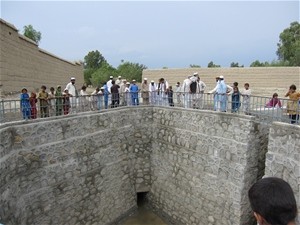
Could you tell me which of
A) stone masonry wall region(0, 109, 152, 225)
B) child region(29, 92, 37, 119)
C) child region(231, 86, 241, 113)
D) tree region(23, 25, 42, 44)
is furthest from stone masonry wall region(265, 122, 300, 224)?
tree region(23, 25, 42, 44)

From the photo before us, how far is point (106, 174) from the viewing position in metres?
9.16

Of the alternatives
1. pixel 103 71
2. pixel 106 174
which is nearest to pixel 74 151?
pixel 106 174

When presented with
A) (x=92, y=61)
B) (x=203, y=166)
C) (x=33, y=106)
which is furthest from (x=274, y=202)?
(x=92, y=61)

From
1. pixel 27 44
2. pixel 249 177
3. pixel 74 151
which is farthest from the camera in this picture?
pixel 27 44

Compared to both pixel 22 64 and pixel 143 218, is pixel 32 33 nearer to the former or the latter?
pixel 22 64

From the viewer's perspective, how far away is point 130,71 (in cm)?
4141

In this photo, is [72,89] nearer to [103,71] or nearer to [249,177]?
[249,177]

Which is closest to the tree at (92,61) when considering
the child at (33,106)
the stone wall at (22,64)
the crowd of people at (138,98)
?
the stone wall at (22,64)

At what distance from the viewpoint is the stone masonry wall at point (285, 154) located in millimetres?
6148

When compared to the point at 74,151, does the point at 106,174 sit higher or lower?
lower

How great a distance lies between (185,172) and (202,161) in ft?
2.96

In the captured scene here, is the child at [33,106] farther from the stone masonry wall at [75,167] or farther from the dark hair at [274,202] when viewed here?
the dark hair at [274,202]

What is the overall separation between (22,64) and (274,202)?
1253cm

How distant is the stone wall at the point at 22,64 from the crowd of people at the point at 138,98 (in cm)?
260
